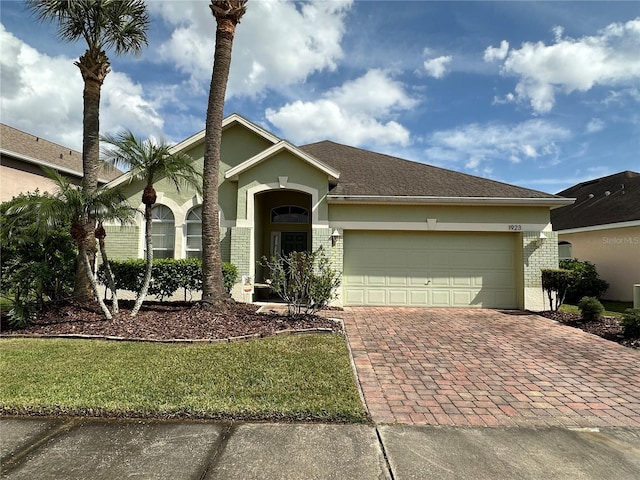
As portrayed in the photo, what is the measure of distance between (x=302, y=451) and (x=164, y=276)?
881cm

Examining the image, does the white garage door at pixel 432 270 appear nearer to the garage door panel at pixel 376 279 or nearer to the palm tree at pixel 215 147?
the garage door panel at pixel 376 279

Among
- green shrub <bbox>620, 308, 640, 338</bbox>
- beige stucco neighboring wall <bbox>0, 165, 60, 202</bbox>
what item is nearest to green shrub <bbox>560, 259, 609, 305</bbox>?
green shrub <bbox>620, 308, 640, 338</bbox>

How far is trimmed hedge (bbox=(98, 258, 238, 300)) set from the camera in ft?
36.1

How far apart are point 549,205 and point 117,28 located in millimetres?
13690

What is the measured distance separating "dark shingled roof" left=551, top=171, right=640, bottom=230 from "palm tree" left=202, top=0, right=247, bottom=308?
48.7 feet

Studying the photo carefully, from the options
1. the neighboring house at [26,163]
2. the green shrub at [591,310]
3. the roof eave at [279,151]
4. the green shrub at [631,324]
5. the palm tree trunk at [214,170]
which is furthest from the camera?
the neighboring house at [26,163]

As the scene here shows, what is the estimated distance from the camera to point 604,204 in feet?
53.7

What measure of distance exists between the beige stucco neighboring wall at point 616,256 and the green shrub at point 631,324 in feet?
23.4

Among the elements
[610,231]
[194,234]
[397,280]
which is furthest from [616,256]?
[194,234]

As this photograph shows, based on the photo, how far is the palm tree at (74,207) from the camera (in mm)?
7434

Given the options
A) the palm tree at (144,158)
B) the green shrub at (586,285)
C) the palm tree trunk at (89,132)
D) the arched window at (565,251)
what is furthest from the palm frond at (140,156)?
the arched window at (565,251)

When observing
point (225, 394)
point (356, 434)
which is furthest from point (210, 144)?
point (356, 434)

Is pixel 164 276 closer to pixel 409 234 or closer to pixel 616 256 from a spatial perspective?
pixel 409 234

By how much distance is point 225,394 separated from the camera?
463cm
